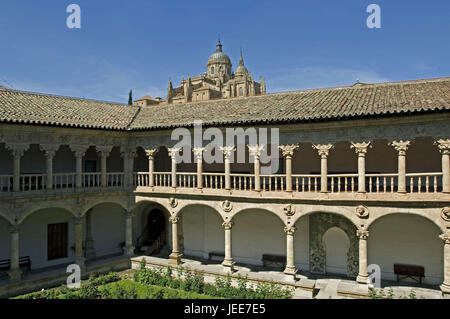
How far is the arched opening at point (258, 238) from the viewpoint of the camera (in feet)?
61.2

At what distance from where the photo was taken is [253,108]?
1806cm

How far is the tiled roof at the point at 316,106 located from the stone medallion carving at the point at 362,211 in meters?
3.84

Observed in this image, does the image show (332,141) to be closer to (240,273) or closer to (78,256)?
(240,273)

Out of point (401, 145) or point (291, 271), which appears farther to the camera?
point (291, 271)

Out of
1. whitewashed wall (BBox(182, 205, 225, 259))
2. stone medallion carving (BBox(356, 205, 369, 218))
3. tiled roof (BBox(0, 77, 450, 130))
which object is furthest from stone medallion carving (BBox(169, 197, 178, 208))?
stone medallion carving (BBox(356, 205, 369, 218))

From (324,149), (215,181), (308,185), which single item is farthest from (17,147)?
(324,149)

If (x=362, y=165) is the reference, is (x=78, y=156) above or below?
above

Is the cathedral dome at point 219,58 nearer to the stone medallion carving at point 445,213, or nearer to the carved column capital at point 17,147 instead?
the carved column capital at point 17,147

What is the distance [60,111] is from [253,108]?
9937mm

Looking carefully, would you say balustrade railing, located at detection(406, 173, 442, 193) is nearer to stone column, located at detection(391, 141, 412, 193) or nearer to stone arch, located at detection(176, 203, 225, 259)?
stone column, located at detection(391, 141, 412, 193)

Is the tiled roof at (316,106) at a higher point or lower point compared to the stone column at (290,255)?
higher

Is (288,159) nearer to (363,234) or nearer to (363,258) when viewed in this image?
(363,234)

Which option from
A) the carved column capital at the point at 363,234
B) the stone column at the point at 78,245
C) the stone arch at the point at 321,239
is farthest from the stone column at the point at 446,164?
the stone column at the point at 78,245
